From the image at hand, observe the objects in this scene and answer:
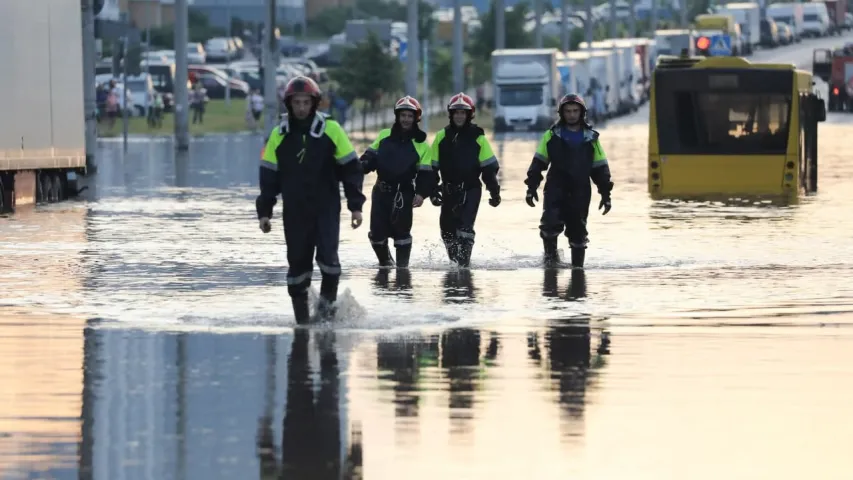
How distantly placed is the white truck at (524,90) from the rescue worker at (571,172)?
2136 inches

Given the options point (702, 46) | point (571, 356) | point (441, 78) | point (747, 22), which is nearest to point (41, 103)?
point (702, 46)

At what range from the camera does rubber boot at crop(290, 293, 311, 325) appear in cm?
1599

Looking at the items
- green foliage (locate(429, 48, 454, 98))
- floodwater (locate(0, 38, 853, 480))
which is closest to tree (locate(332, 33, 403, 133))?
green foliage (locate(429, 48, 454, 98))

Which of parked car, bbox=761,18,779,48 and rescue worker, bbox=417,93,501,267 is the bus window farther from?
parked car, bbox=761,18,779,48

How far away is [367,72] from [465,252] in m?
58.0

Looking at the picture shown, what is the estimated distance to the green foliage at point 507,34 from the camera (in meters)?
102

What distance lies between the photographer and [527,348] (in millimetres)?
14586

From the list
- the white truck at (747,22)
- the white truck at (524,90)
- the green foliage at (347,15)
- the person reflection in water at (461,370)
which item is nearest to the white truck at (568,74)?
the white truck at (524,90)

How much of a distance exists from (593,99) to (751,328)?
69.4 m

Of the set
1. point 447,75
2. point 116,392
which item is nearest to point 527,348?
point 116,392

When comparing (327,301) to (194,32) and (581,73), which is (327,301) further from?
(194,32)

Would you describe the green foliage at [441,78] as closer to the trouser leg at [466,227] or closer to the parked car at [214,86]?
the parked car at [214,86]

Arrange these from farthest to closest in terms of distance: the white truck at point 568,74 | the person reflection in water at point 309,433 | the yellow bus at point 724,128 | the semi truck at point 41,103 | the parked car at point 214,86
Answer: the parked car at point 214,86 → the white truck at point 568,74 → the yellow bus at point 724,128 → the semi truck at point 41,103 → the person reflection in water at point 309,433

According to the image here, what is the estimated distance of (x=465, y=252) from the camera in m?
21.9
